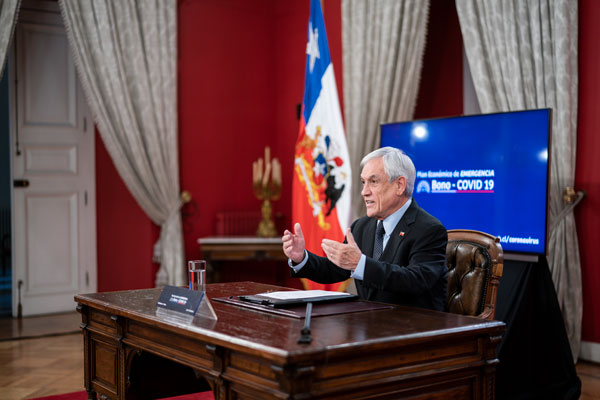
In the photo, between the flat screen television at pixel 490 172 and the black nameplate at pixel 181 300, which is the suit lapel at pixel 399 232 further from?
the flat screen television at pixel 490 172

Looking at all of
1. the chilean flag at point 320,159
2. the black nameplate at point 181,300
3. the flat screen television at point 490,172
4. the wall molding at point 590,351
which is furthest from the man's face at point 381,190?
the wall molding at point 590,351

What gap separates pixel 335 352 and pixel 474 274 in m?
1.12

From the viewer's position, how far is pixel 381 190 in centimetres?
247

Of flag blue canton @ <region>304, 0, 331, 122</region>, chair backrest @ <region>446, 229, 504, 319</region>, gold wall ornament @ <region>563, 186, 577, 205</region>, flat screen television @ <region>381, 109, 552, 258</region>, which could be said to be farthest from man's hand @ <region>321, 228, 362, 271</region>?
flag blue canton @ <region>304, 0, 331, 122</region>

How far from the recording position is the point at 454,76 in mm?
5086

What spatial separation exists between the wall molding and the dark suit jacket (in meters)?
2.25

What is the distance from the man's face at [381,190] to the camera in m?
Answer: 2.47

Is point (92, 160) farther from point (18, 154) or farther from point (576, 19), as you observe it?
point (576, 19)

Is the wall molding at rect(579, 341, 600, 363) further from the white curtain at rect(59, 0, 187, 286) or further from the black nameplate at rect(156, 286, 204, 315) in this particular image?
the white curtain at rect(59, 0, 187, 286)

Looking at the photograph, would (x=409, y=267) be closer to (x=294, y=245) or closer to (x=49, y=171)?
(x=294, y=245)

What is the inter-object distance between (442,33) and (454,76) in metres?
0.39

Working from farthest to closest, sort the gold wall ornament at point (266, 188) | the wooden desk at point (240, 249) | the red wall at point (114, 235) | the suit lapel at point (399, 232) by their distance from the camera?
the red wall at point (114, 235) → the gold wall ornament at point (266, 188) → the wooden desk at point (240, 249) → the suit lapel at point (399, 232)

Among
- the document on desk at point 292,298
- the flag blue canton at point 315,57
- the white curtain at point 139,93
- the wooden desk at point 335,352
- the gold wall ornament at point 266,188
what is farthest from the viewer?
the gold wall ornament at point 266,188

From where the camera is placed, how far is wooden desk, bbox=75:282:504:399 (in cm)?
159
